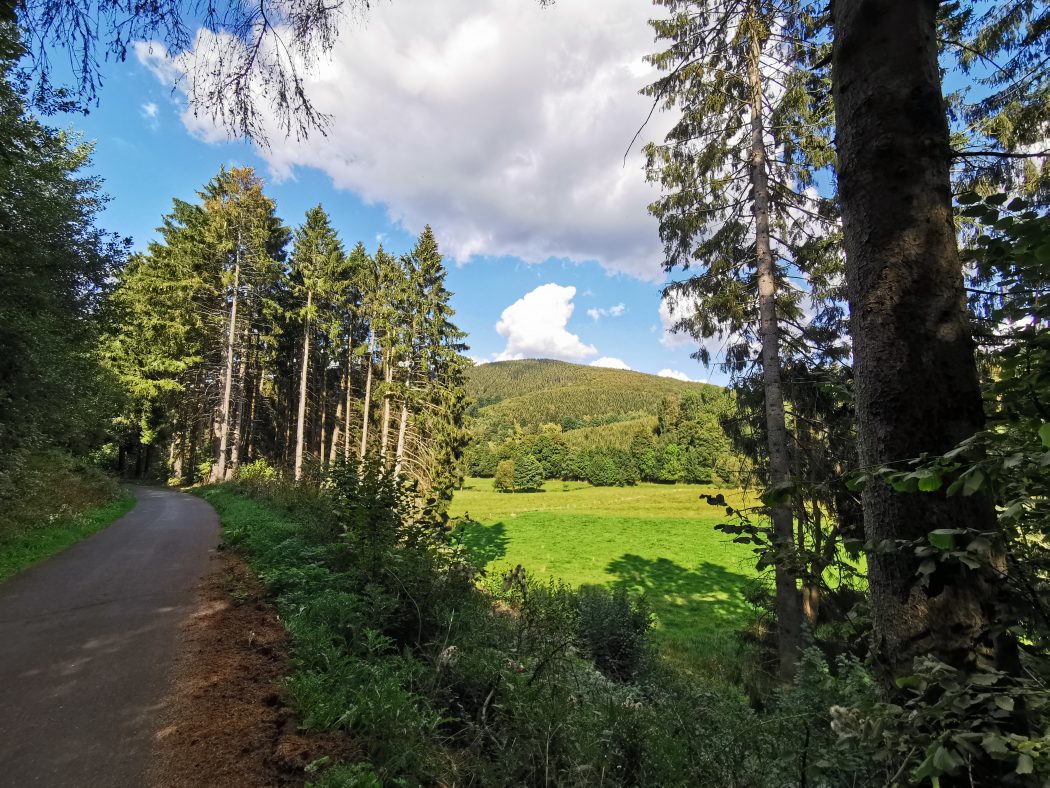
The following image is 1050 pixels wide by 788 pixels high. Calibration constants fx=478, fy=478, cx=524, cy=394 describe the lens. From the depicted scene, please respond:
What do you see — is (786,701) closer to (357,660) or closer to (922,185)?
(357,660)

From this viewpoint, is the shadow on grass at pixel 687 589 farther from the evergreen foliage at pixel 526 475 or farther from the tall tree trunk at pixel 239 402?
the evergreen foliage at pixel 526 475

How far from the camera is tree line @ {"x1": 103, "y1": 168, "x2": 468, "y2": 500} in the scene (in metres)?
25.0

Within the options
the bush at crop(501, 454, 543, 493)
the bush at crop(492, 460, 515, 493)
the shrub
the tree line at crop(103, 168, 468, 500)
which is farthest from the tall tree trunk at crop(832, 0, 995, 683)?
the bush at crop(501, 454, 543, 493)

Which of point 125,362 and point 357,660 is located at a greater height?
point 125,362

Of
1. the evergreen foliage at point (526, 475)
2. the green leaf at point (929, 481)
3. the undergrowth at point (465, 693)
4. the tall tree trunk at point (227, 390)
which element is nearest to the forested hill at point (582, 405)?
the evergreen foliage at point (526, 475)

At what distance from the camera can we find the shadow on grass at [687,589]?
1649 centimetres

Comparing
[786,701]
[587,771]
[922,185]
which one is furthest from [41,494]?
[922,185]

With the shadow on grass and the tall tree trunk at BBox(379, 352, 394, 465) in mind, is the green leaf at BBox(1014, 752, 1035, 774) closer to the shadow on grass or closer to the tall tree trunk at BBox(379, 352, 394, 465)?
the shadow on grass

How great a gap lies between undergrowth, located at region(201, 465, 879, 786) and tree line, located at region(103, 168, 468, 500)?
17.8m

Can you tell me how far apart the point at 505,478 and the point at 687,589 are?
50676mm

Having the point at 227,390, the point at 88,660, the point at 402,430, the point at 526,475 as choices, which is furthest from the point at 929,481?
the point at 526,475

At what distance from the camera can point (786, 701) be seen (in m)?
3.65

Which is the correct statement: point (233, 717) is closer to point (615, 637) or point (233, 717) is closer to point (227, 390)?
point (615, 637)

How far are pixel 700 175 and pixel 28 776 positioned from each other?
1147cm
